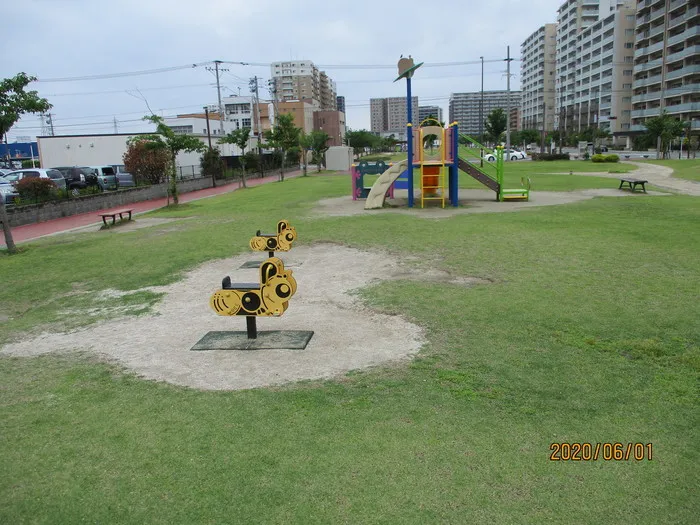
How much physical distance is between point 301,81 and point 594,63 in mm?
70845

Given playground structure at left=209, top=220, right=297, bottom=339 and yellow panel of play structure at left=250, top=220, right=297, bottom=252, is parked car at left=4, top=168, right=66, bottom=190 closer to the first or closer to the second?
yellow panel of play structure at left=250, top=220, right=297, bottom=252

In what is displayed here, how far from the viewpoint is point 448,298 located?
26.1 feet

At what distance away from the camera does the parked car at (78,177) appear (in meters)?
28.9

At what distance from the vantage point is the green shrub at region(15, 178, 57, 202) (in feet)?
67.7

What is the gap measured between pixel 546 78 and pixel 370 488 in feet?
457

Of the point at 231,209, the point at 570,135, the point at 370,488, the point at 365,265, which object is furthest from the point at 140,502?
the point at 570,135

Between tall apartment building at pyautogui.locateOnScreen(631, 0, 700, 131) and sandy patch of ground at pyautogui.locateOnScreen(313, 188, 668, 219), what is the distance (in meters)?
56.8

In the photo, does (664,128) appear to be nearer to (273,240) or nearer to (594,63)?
(273,240)

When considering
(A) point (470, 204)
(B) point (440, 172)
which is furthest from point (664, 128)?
(B) point (440, 172)

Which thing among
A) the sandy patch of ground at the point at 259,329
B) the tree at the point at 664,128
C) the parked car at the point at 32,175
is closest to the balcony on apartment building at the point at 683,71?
the tree at the point at 664,128

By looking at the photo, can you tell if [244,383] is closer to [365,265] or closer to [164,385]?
[164,385]

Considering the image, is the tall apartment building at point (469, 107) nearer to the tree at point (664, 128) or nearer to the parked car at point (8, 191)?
the tree at point (664, 128)

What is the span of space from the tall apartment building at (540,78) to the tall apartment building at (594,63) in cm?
631
